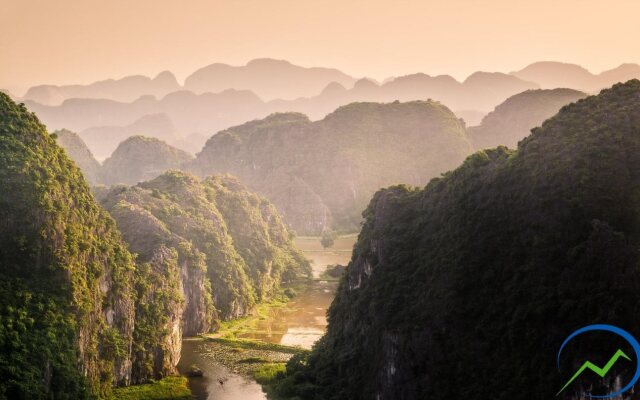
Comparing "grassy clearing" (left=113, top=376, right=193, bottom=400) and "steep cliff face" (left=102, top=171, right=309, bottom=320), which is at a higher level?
"steep cliff face" (left=102, top=171, right=309, bottom=320)

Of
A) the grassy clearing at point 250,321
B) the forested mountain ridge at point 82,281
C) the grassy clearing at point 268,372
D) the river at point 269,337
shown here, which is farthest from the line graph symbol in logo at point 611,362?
the grassy clearing at point 250,321

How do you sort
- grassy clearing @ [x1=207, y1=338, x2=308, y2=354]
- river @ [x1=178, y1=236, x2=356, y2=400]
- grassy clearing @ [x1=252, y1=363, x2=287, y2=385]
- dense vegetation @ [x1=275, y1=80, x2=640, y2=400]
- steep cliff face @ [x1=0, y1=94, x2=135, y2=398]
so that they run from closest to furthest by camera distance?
dense vegetation @ [x1=275, y1=80, x2=640, y2=400]
steep cliff face @ [x1=0, y1=94, x2=135, y2=398]
river @ [x1=178, y1=236, x2=356, y2=400]
grassy clearing @ [x1=252, y1=363, x2=287, y2=385]
grassy clearing @ [x1=207, y1=338, x2=308, y2=354]

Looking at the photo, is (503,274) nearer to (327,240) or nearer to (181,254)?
(181,254)

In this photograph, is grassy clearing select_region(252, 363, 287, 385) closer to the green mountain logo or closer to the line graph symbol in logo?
the line graph symbol in logo

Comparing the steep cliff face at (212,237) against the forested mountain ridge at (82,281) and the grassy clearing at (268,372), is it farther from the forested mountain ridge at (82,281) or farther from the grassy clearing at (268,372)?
the grassy clearing at (268,372)

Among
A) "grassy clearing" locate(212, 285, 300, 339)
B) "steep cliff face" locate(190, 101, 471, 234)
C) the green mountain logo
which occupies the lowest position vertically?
"grassy clearing" locate(212, 285, 300, 339)

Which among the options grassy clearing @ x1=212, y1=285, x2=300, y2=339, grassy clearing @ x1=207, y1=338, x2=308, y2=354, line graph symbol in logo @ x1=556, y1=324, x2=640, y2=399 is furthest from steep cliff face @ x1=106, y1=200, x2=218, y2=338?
line graph symbol in logo @ x1=556, y1=324, x2=640, y2=399
